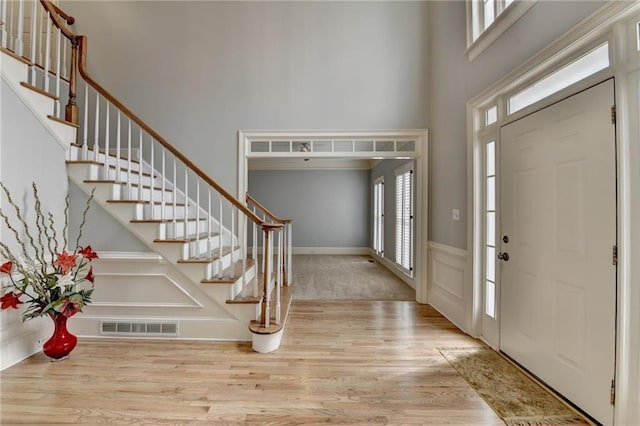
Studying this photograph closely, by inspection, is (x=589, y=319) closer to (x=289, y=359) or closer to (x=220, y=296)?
(x=289, y=359)

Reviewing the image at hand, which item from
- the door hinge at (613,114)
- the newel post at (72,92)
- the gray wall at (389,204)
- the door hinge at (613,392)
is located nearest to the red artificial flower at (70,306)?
the newel post at (72,92)

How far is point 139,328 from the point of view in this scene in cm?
268

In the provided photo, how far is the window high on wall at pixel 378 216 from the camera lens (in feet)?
22.4

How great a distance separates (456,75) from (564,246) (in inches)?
87.2

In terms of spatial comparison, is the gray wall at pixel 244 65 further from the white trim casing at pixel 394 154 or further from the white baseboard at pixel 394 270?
the white baseboard at pixel 394 270

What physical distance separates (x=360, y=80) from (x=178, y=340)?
149 inches

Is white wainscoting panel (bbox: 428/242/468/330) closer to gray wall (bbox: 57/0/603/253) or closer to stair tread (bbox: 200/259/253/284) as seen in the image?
gray wall (bbox: 57/0/603/253)

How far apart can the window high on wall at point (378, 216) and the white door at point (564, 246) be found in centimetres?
444

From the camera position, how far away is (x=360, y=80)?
12.5ft

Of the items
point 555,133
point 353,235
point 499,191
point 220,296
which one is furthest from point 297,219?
point 555,133

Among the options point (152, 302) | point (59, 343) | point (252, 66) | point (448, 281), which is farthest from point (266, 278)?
point (252, 66)

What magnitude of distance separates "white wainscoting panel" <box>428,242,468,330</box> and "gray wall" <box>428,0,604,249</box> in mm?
130

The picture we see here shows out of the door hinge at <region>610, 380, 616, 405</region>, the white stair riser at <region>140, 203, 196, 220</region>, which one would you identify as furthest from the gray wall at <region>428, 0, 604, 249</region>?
the white stair riser at <region>140, 203, 196, 220</region>

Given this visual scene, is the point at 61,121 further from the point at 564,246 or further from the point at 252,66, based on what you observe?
the point at 564,246
